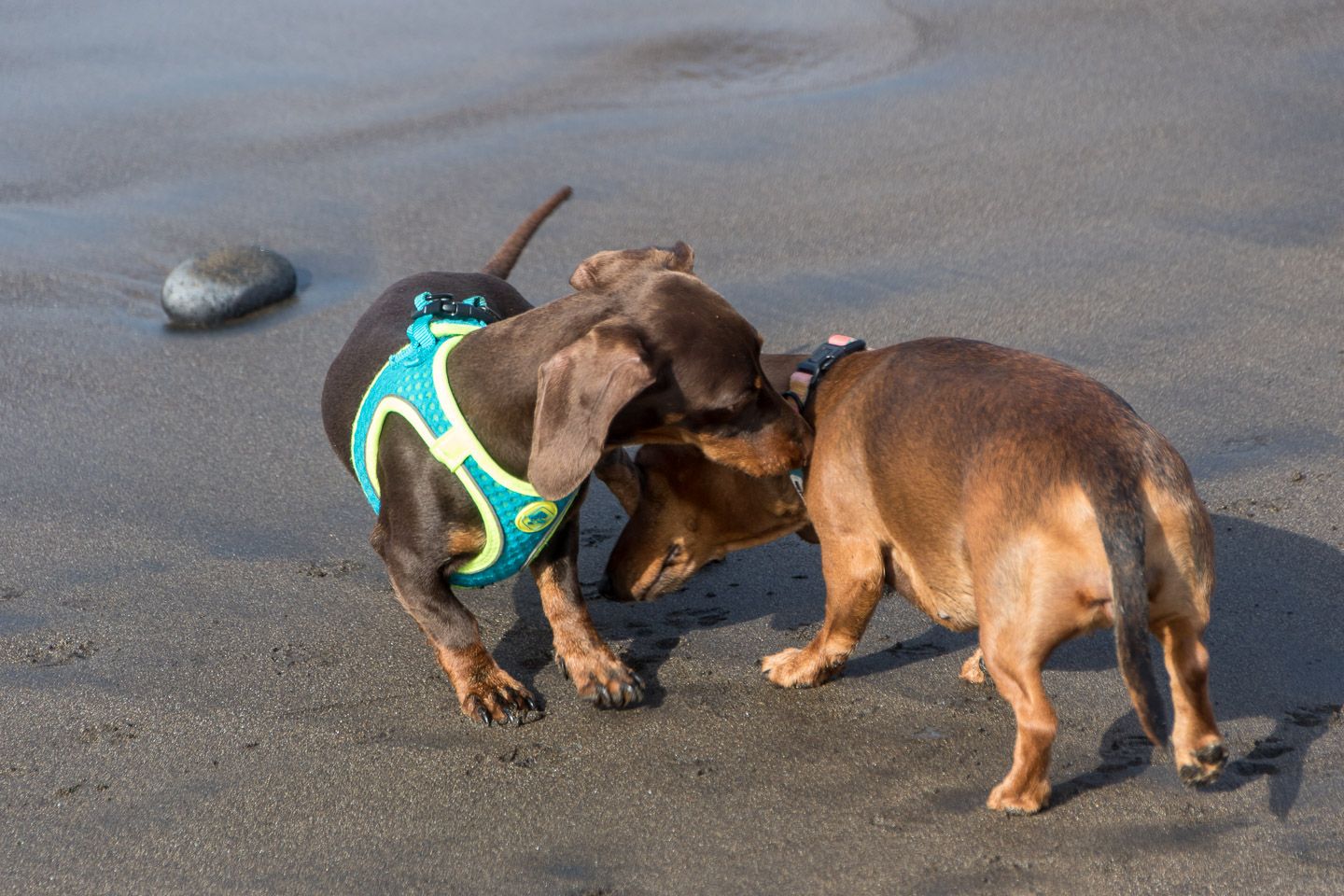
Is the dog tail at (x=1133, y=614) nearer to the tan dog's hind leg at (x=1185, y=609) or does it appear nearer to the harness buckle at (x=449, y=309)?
the tan dog's hind leg at (x=1185, y=609)

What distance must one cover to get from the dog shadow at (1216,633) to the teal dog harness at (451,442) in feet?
1.48

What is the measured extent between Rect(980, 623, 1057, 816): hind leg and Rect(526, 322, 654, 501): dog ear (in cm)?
96

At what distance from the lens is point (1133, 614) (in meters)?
2.58

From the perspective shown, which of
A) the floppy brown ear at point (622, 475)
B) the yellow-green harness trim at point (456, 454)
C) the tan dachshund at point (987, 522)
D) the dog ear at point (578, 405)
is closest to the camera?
the tan dachshund at point (987, 522)

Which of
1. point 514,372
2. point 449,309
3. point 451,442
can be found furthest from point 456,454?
point 449,309

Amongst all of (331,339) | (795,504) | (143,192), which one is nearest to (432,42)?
(143,192)

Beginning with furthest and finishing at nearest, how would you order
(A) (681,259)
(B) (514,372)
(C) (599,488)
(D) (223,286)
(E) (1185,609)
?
(D) (223,286) < (C) (599,488) < (A) (681,259) < (B) (514,372) < (E) (1185,609)

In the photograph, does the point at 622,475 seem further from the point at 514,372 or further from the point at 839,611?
the point at 839,611

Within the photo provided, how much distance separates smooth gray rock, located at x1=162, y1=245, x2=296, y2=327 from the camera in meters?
5.67

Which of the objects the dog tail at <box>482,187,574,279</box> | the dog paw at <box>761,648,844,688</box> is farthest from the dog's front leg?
the dog tail at <box>482,187,574,279</box>

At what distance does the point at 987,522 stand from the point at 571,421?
96cm

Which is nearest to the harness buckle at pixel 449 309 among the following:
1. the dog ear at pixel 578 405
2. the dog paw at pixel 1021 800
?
the dog ear at pixel 578 405

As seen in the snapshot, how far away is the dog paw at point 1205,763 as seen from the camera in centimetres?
279

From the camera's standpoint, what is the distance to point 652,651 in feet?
12.5
